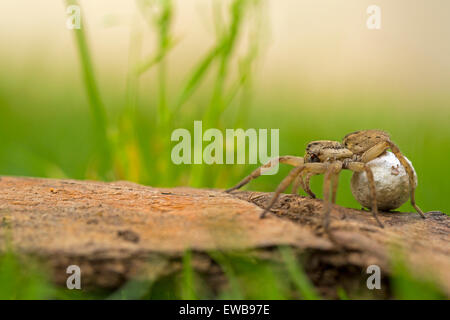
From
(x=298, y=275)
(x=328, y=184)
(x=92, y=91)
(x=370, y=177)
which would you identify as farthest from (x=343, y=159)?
(x=92, y=91)

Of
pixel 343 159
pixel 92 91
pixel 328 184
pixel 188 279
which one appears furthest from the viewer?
pixel 92 91

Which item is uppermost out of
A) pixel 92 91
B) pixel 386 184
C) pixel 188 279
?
pixel 92 91

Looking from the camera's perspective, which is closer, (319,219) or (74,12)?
(319,219)

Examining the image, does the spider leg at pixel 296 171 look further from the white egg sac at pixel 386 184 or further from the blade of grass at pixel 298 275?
the blade of grass at pixel 298 275

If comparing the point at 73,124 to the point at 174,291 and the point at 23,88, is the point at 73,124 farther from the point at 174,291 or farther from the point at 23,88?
the point at 174,291

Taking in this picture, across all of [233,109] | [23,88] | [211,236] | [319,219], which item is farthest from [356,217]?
[23,88]

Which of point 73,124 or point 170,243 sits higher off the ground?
point 73,124

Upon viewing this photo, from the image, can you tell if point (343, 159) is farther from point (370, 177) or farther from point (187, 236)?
point (187, 236)
